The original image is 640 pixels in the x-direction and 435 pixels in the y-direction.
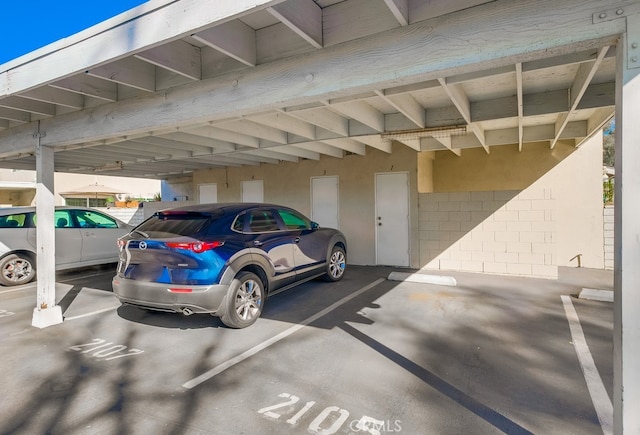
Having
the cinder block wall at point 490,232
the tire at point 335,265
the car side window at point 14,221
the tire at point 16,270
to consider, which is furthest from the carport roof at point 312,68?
the tire at point 16,270

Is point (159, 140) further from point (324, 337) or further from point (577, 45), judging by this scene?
point (577, 45)

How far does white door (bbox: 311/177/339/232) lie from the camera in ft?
29.8

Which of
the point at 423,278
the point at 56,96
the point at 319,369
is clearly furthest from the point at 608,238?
the point at 56,96

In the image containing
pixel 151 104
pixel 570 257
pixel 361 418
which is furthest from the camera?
pixel 570 257

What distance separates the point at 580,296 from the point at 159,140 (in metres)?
7.54

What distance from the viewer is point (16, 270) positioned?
684 cm

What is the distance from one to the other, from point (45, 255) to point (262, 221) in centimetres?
282

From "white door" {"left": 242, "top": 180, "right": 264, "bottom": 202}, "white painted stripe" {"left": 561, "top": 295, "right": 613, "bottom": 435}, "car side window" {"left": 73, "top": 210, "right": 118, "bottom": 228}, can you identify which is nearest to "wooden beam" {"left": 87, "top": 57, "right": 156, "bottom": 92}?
"white painted stripe" {"left": 561, "top": 295, "right": 613, "bottom": 435}

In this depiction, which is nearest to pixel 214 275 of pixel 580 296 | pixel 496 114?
pixel 496 114

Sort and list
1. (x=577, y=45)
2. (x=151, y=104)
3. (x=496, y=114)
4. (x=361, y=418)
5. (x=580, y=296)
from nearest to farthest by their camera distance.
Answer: (x=577, y=45) → (x=361, y=418) → (x=151, y=104) → (x=496, y=114) → (x=580, y=296)

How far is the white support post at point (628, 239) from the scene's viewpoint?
1.78m

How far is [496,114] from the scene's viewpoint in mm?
4996

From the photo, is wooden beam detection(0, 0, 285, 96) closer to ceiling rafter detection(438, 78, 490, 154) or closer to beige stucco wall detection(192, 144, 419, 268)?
ceiling rafter detection(438, 78, 490, 154)

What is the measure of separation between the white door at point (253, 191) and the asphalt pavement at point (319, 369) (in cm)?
529
